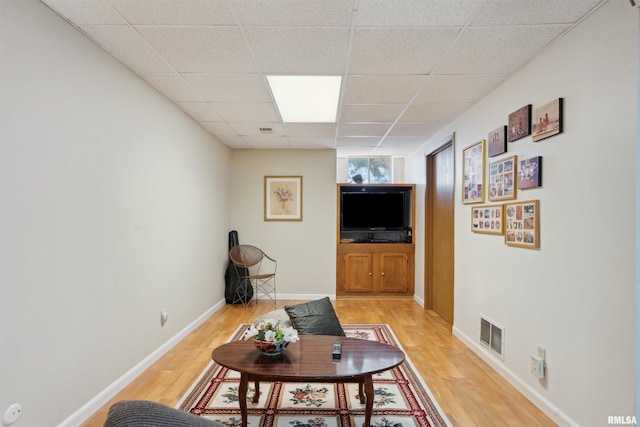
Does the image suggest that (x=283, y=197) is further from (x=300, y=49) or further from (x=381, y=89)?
(x=300, y=49)

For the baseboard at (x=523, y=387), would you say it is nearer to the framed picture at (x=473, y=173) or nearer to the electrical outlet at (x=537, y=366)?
the electrical outlet at (x=537, y=366)

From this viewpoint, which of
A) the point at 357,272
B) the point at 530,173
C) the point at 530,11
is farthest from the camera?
the point at 357,272

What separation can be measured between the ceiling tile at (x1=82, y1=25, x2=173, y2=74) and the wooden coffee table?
2.11 meters

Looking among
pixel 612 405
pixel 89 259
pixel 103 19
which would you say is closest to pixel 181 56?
pixel 103 19

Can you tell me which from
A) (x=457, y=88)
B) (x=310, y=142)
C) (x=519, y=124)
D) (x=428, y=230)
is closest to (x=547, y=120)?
(x=519, y=124)

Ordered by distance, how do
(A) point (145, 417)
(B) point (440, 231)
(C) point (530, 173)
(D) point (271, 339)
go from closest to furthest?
(A) point (145, 417)
(D) point (271, 339)
(C) point (530, 173)
(B) point (440, 231)

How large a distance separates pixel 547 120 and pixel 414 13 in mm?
1174

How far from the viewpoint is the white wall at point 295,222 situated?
5.91 meters

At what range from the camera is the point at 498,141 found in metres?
3.06

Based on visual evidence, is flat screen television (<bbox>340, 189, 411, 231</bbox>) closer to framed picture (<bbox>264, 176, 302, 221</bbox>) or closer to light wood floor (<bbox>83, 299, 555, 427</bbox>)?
framed picture (<bbox>264, 176, 302, 221</bbox>)

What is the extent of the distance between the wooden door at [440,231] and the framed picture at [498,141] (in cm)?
105

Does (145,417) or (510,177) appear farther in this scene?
(510,177)

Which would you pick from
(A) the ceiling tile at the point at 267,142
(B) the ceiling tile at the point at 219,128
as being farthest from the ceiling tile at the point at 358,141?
(B) the ceiling tile at the point at 219,128

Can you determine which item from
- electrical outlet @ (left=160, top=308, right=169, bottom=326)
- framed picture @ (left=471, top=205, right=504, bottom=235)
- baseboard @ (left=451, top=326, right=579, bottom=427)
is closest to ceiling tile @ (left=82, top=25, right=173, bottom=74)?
electrical outlet @ (left=160, top=308, right=169, bottom=326)
